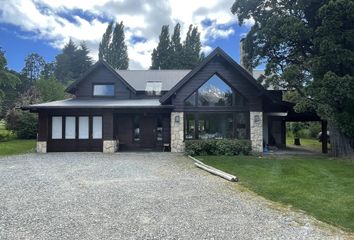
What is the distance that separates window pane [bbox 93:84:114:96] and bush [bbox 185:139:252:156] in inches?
299

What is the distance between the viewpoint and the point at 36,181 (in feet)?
31.3

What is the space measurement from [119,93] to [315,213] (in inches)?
666

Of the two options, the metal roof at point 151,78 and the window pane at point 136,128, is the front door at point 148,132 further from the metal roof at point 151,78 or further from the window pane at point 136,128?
the metal roof at point 151,78

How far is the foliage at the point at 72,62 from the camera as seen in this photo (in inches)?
2655

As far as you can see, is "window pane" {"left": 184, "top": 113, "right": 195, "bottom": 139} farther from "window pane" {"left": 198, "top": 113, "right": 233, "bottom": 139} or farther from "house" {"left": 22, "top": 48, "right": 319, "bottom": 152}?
"window pane" {"left": 198, "top": 113, "right": 233, "bottom": 139}

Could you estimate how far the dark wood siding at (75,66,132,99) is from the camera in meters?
21.1

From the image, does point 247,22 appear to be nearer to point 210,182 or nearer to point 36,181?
point 210,182

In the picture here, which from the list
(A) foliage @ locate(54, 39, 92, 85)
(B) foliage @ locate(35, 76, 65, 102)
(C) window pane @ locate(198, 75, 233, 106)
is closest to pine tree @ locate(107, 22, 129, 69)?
(A) foliage @ locate(54, 39, 92, 85)

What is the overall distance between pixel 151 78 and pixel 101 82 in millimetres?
4188

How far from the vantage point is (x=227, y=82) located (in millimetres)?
18125

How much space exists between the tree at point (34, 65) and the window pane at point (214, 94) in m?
70.2

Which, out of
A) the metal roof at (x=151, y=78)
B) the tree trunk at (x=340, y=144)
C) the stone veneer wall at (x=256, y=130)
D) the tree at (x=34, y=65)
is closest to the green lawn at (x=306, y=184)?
the tree trunk at (x=340, y=144)

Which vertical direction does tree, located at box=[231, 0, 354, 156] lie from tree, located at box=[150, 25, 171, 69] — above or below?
below

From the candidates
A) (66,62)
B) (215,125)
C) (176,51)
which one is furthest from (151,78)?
(66,62)
